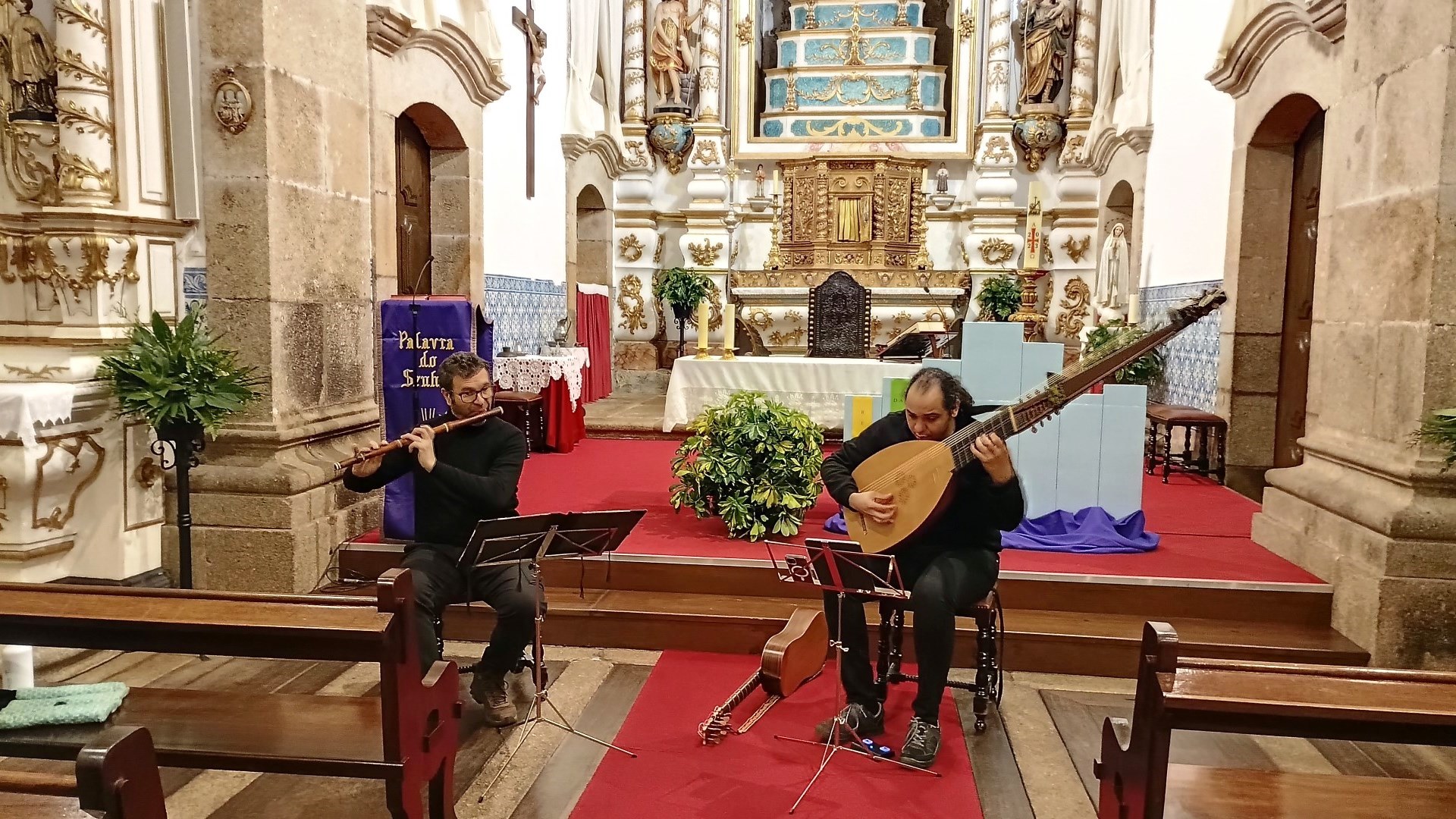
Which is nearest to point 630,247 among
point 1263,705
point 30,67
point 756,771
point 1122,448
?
point 1122,448

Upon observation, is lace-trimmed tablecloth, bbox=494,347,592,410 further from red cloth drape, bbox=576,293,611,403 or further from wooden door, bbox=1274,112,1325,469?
wooden door, bbox=1274,112,1325,469

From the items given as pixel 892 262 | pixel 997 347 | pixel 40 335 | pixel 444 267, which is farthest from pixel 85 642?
pixel 892 262

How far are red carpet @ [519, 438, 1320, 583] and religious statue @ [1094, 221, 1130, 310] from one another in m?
2.95

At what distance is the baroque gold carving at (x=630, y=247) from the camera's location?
1230 centimetres

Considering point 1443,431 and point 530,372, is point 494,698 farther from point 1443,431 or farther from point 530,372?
point 530,372

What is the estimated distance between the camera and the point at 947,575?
3414 millimetres

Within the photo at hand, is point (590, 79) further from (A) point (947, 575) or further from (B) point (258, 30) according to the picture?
(A) point (947, 575)

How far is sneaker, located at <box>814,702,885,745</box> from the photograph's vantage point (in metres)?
3.46

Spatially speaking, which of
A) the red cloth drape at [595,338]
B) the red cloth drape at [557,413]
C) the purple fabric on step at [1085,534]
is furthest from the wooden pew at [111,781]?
the red cloth drape at [595,338]

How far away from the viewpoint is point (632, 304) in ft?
40.4

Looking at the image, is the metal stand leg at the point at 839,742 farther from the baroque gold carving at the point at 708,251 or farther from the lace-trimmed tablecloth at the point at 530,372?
the baroque gold carving at the point at 708,251

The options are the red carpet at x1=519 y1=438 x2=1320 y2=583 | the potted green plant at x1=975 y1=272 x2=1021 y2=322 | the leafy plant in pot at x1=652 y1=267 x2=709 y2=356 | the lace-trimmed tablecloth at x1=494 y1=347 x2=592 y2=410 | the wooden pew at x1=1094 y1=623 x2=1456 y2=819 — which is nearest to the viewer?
the wooden pew at x1=1094 y1=623 x2=1456 y2=819

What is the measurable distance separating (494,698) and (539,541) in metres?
0.81

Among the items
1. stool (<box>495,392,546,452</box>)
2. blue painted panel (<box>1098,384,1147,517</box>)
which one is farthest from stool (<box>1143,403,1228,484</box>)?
stool (<box>495,392,546,452</box>)
